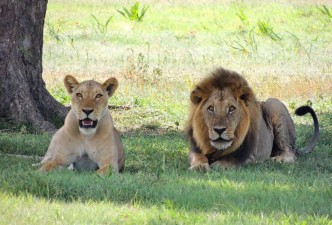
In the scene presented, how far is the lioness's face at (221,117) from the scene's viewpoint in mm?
8078

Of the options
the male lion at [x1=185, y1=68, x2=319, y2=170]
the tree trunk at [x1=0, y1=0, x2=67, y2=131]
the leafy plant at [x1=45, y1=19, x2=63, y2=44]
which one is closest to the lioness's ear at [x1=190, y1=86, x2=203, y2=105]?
the male lion at [x1=185, y1=68, x2=319, y2=170]

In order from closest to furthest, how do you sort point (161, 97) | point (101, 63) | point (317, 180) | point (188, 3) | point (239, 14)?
point (317, 180)
point (161, 97)
point (101, 63)
point (239, 14)
point (188, 3)

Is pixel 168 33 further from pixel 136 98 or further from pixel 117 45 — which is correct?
pixel 136 98

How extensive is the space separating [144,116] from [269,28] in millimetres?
9986

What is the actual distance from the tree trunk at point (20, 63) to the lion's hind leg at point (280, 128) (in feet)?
8.28

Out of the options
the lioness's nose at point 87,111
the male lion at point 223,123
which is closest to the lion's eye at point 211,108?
the male lion at point 223,123

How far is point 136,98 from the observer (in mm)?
12516

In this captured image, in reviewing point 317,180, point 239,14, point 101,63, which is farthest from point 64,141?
point 239,14

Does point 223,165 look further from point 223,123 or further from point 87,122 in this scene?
point 87,122

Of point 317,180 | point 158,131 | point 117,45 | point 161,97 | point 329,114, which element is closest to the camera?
point 317,180

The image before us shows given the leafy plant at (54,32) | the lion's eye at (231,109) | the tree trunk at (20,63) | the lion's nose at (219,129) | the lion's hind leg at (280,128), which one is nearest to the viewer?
the lion's nose at (219,129)

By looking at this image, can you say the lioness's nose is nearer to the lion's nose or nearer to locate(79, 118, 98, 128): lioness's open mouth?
locate(79, 118, 98, 128): lioness's open mouth

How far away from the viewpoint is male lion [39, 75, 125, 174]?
734 centimetres

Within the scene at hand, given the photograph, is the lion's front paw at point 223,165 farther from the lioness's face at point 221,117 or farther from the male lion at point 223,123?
the lioness's face at point 221,117
